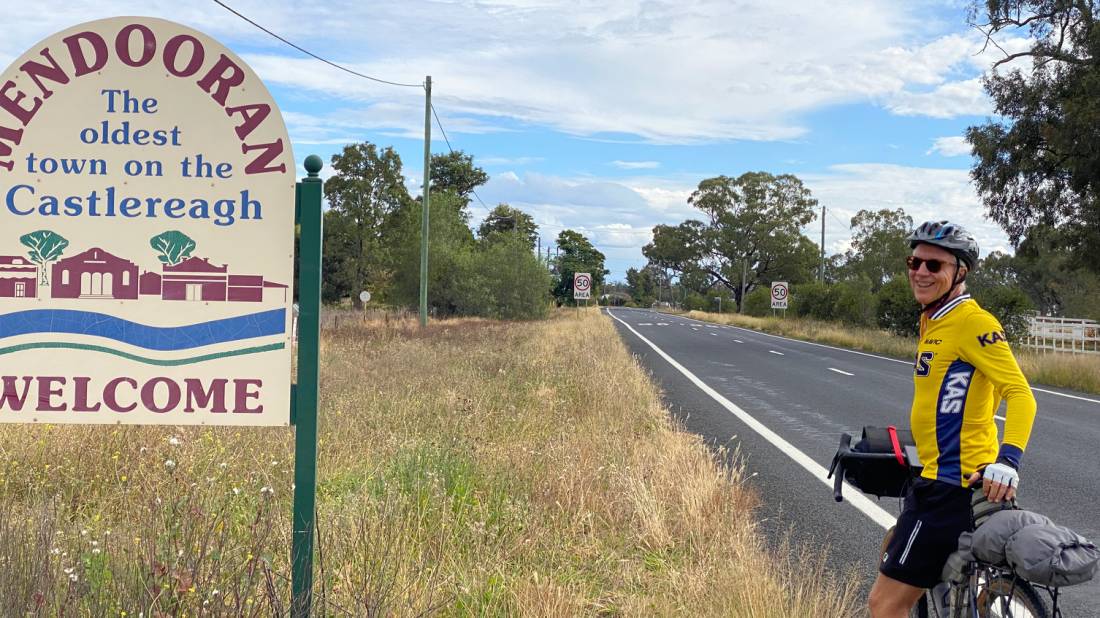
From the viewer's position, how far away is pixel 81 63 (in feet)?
11.1

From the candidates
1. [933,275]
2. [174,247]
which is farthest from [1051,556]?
[174,247]

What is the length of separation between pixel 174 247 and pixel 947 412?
2863 millimetres

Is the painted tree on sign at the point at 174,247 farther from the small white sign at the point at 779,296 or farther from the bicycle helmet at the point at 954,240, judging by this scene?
the small white sign at the point at 779,296

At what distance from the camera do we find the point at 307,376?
339 centimetres

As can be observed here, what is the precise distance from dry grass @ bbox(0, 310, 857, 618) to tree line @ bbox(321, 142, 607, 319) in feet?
103

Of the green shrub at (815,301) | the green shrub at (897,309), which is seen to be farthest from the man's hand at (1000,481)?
the green shrub at (815,301)

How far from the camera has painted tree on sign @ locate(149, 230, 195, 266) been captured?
11.1 feet

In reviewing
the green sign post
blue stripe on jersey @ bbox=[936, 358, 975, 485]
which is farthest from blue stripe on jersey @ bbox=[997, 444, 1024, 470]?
the green sign post

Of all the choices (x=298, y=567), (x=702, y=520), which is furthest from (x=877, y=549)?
→ (x=298, y=567)

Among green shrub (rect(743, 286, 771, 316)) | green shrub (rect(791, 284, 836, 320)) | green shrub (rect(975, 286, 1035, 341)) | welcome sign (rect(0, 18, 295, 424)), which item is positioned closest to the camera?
welcome sign (rect(0, 18, 295, 424))

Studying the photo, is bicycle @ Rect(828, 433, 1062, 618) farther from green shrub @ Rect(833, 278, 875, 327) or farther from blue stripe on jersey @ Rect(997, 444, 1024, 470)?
green shrub @ Rect(833, 278, 875, 327)

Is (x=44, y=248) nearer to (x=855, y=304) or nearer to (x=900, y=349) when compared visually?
(x=900, y=349)

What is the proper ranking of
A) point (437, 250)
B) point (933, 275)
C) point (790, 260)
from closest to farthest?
point (933, 275) → point (437, 250) → point (790, 260)

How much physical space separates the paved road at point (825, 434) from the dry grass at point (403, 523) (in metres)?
0.53
